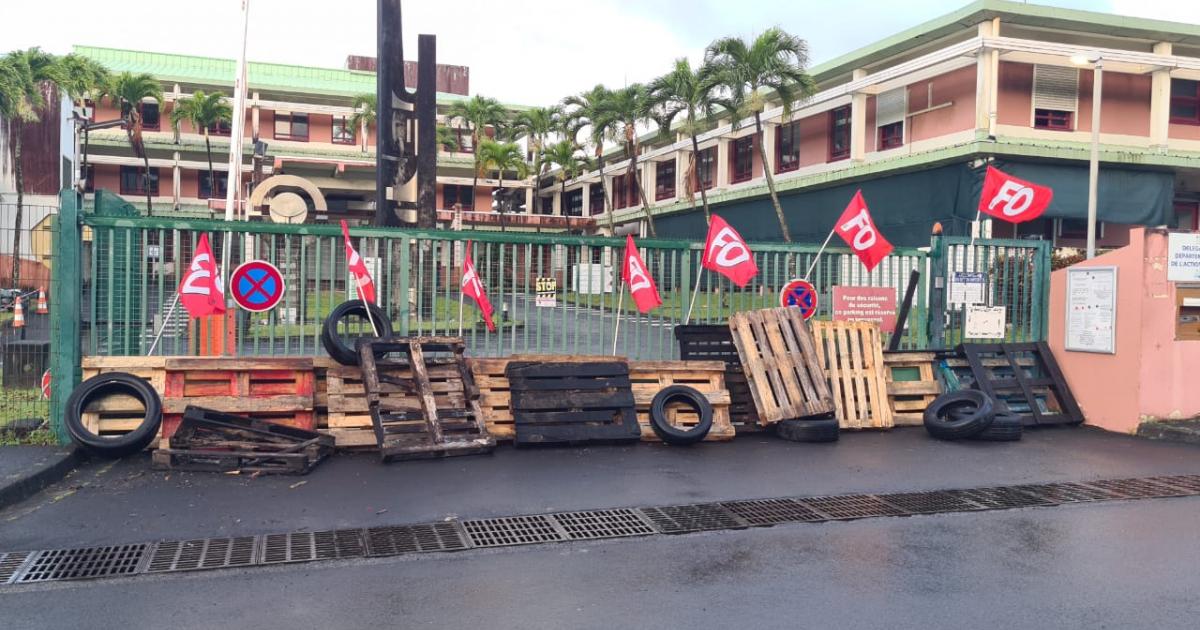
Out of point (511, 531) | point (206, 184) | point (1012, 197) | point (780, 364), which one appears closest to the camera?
point (511, 531)

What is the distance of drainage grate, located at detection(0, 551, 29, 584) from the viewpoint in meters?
5.04

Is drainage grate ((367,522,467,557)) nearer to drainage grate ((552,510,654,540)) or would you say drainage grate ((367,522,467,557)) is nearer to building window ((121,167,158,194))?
drainage grate ((552,510,654,540))

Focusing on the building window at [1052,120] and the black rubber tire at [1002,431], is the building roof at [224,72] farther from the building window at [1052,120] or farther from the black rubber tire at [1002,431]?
the black rubber tire at [1002,431]

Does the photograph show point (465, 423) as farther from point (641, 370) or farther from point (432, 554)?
point (432, 554)

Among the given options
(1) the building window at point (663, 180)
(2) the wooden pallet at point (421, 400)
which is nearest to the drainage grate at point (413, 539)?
(2) the wooden pallet at point (421, 400)

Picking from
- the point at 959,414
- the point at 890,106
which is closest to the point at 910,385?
the point at 959,414

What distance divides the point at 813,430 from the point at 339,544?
238 inches

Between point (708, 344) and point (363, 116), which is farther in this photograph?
point (363, 116)

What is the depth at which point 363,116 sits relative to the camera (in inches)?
2034

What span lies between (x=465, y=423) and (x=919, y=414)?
6.19m

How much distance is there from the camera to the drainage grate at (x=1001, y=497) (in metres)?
7.15

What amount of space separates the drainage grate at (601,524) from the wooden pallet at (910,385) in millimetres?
5849

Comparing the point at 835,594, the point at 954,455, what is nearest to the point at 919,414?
the point at 954,455

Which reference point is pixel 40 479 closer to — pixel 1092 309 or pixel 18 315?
pixel 18 315
